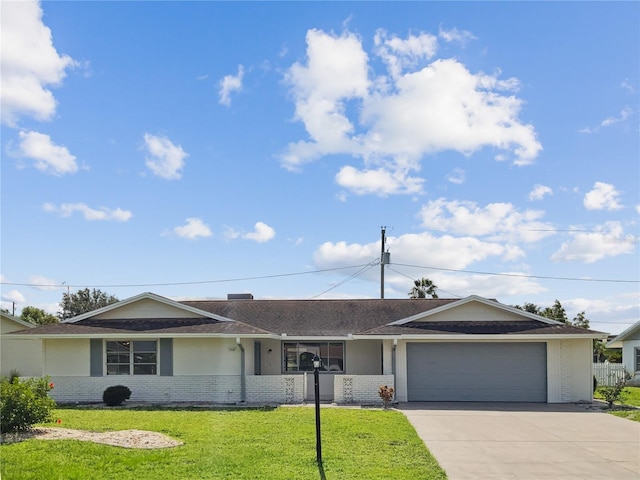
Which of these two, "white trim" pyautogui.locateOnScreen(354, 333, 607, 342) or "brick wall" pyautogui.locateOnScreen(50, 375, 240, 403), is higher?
"white trim" pyautogui.locateOnScreen(354, 333, 607, 342)

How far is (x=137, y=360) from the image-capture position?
21172 millimetres

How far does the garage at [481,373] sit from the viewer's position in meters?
20.9

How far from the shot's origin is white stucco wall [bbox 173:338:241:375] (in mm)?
20859

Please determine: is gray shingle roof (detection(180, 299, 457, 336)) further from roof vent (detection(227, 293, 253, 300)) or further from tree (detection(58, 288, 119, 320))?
tree (detection(58, 288, 119, 320))

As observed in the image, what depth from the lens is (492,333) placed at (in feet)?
67.1

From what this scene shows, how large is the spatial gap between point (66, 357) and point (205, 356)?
15.9 ft

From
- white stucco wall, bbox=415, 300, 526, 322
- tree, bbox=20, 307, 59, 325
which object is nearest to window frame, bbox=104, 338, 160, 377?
white stucco wall, bbox=415, 300, 526, 322

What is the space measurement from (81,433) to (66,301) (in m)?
49.6

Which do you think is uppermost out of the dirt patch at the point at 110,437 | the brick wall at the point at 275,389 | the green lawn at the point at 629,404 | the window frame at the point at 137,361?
the window frame at the point at 137,361

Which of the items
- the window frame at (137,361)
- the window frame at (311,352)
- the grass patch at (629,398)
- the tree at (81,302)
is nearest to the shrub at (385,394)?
the window frame at (311,352)

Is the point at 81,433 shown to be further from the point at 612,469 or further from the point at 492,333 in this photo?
the point at 492,333

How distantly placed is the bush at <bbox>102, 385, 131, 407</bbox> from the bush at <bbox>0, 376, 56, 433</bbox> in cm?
688

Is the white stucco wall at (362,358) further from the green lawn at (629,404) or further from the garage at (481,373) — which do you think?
the green lawn at (629,404)

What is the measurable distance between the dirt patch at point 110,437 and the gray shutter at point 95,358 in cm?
807
